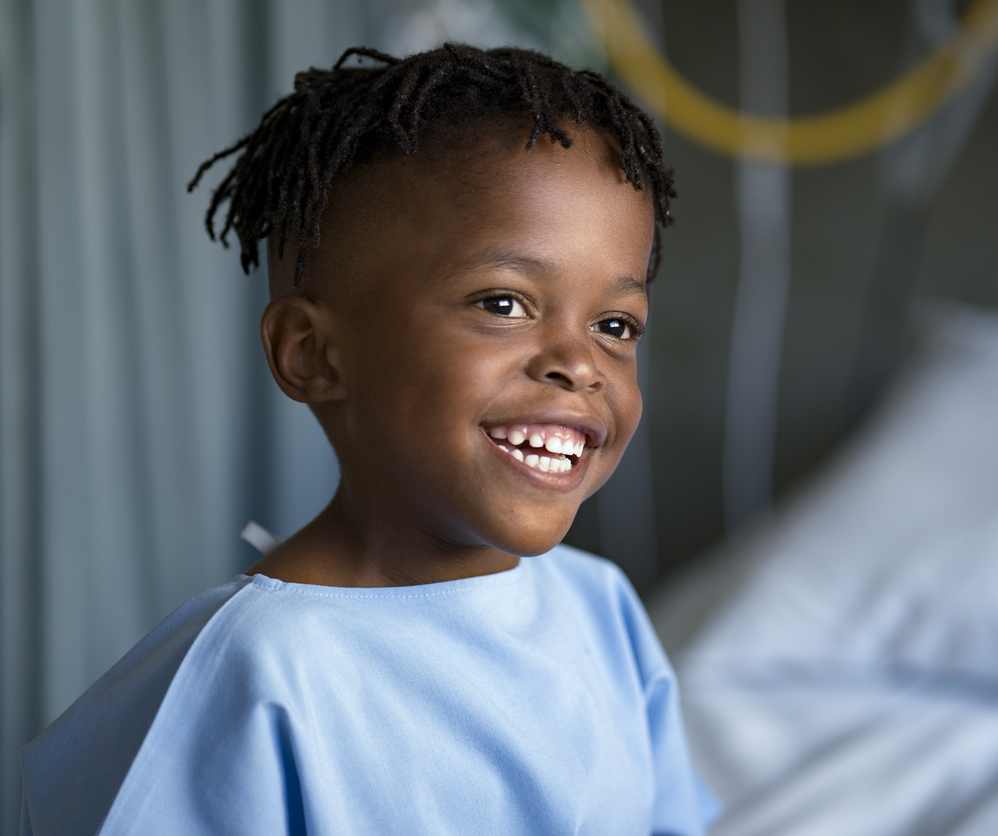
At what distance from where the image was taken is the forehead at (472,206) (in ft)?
1.89

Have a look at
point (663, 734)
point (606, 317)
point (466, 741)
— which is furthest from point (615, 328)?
point (663, 734)

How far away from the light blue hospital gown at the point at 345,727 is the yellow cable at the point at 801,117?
1.28 meters

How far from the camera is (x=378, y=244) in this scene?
60 centimetres

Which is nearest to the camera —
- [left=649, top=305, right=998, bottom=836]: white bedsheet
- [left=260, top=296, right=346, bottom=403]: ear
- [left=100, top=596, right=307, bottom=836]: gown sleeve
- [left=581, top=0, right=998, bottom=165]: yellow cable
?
[left=100, top=596, right=307, bottom=836]: gown sleeve

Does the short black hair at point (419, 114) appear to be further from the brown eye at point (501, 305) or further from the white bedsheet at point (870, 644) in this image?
the white bedsheet at point (870, 644)

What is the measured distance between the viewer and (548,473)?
1.96ft

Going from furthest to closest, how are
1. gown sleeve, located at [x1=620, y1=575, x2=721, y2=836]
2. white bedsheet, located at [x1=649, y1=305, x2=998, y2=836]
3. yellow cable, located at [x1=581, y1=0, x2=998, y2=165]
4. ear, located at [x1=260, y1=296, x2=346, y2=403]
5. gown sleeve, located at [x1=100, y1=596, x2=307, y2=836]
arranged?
yellow cable, located at [x1=581, y1=0, x2=998, y2=165] < white bedsheet, located at [x1=649, y1=305, x2=998, y2=836] < gown sleeve, located at [x1=620, y1=575, x2=721, y2=836] < ear, located at [x1=260, y1=296, x2=346, y2=403] < gown sleeve, located at [x1=100, y1=596, x2=307, y2=836]

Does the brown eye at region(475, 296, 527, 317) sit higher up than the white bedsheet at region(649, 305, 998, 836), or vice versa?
the brown eye at region(475, 296, 527, 317)

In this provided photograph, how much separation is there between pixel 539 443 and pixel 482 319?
9cm

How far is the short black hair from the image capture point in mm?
587

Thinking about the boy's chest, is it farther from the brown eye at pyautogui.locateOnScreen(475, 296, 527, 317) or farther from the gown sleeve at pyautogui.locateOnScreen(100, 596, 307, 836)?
the brown eye at pyautogui.locateOnScreen(475, 296, 527, 317)

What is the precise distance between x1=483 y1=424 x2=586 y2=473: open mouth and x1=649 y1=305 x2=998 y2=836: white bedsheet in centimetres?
54

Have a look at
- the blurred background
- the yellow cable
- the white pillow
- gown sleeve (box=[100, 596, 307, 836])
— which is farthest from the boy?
the yellow cable

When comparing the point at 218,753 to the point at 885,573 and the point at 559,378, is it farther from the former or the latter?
the point at 885,573
